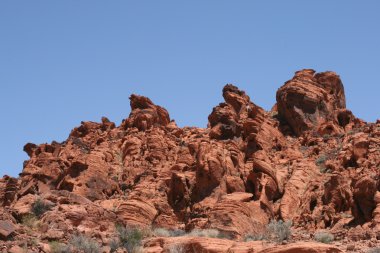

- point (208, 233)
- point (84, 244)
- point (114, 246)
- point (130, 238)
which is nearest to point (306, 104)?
point (208, 233)

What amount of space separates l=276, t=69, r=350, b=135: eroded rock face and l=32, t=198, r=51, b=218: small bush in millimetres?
29822

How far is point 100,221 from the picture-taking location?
2902 centimetres

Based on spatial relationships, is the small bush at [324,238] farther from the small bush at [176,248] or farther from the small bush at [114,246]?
the small bush at [114,246]

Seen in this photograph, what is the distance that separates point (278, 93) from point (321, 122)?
5314 mm

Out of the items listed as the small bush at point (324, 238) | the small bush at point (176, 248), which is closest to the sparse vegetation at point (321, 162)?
the small bush at point (324, 238)

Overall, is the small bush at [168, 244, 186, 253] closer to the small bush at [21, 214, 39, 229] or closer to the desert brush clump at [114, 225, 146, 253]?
the desert brush clump at [114, 225, 146, 253]

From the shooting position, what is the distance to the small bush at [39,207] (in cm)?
2916

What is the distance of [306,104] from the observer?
57.3 m

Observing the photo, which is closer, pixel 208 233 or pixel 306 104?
pixel 208 233

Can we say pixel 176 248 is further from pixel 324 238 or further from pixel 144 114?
pixel 144 114

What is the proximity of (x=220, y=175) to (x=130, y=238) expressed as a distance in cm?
1642

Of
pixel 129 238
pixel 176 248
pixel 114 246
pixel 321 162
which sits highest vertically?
pixel 321 162

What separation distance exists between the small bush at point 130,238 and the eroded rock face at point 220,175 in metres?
0.52

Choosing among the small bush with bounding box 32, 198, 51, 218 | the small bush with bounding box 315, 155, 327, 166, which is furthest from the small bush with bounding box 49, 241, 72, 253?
the small bush with bounding box 315, 155, 327, 166
